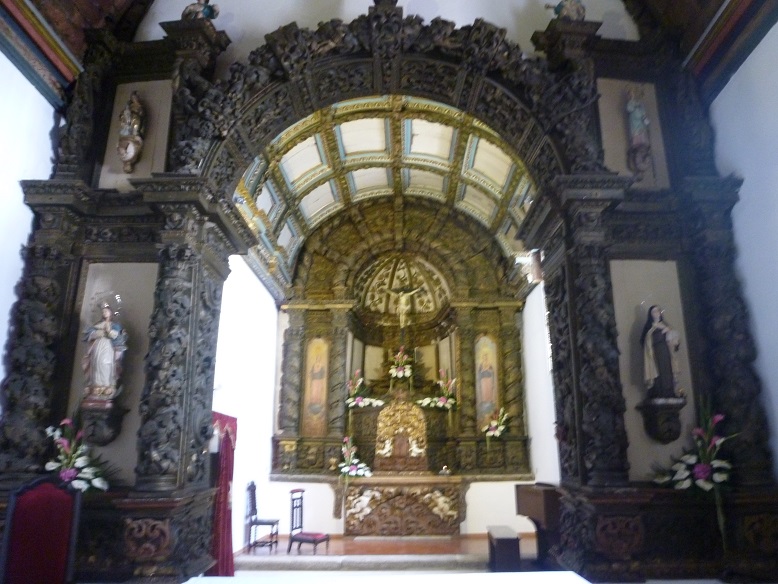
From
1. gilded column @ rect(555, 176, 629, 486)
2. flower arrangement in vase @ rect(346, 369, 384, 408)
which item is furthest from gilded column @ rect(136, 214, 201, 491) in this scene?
flower arrangement in vase @ rect(346, 369, 384, 408)

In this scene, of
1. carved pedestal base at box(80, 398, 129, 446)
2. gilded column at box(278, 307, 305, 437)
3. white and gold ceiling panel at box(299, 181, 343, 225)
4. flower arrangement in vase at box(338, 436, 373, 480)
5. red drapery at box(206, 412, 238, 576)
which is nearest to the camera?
carved pedestal base at box(80, 398, 129, 446)

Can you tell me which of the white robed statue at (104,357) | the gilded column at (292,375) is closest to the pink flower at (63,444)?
the white robed statue at (104,357)

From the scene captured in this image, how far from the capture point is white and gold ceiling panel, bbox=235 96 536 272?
9484mm

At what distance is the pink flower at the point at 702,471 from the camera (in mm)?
5551

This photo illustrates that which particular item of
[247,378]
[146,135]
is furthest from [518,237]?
[247,378]

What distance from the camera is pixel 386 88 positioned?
7488mm

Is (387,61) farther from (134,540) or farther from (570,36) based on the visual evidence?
(134,540)

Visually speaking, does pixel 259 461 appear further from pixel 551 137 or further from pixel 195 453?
pixel 551 137

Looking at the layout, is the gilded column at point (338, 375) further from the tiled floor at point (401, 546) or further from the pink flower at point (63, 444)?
the pink flower at point (63, 444)

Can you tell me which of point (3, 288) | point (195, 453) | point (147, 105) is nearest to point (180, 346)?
point (195, 453)

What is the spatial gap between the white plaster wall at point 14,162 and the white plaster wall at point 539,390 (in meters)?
7.82

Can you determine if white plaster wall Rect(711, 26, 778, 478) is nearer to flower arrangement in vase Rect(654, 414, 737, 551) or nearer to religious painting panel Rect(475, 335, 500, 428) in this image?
flower arrangement in vase Rect(654, 414, 737, 551)

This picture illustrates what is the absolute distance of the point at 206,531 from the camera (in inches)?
245

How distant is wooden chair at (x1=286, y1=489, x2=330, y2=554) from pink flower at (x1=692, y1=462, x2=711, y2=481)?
5785 mm
